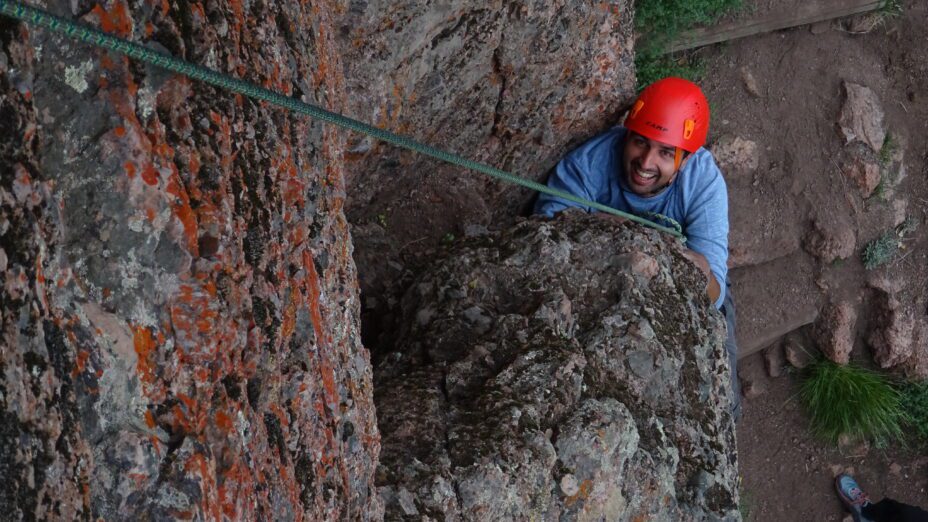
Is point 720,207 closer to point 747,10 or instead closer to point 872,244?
point 747,10

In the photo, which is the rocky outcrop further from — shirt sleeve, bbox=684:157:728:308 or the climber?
shirt sleeve, bbox=684:157:728:308

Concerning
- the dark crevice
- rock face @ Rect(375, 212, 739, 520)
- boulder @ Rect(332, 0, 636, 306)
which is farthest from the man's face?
rock face @ Rect(375, 212, 739, 520)

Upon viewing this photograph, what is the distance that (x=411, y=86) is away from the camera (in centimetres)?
364

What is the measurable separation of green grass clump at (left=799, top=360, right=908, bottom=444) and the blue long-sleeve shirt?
2297 millimetres

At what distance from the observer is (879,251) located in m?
6.35

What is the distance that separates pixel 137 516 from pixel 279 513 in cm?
42

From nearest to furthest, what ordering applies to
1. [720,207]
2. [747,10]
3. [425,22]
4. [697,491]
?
[697,491], [425,22], [720,207], [747,10]

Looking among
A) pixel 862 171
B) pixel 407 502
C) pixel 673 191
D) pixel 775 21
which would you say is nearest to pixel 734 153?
pixel 775 21

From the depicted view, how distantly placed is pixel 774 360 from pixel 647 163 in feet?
9.57

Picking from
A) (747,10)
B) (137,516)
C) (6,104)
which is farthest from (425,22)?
(747,10)

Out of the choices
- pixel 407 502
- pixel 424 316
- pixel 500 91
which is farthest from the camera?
pixel 500 91

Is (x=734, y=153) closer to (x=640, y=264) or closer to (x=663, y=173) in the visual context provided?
(x=663, y=173)

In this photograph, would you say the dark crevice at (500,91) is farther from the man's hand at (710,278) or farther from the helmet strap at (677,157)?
the man's hand at (710,278)

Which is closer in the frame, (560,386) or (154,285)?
(154,285)
